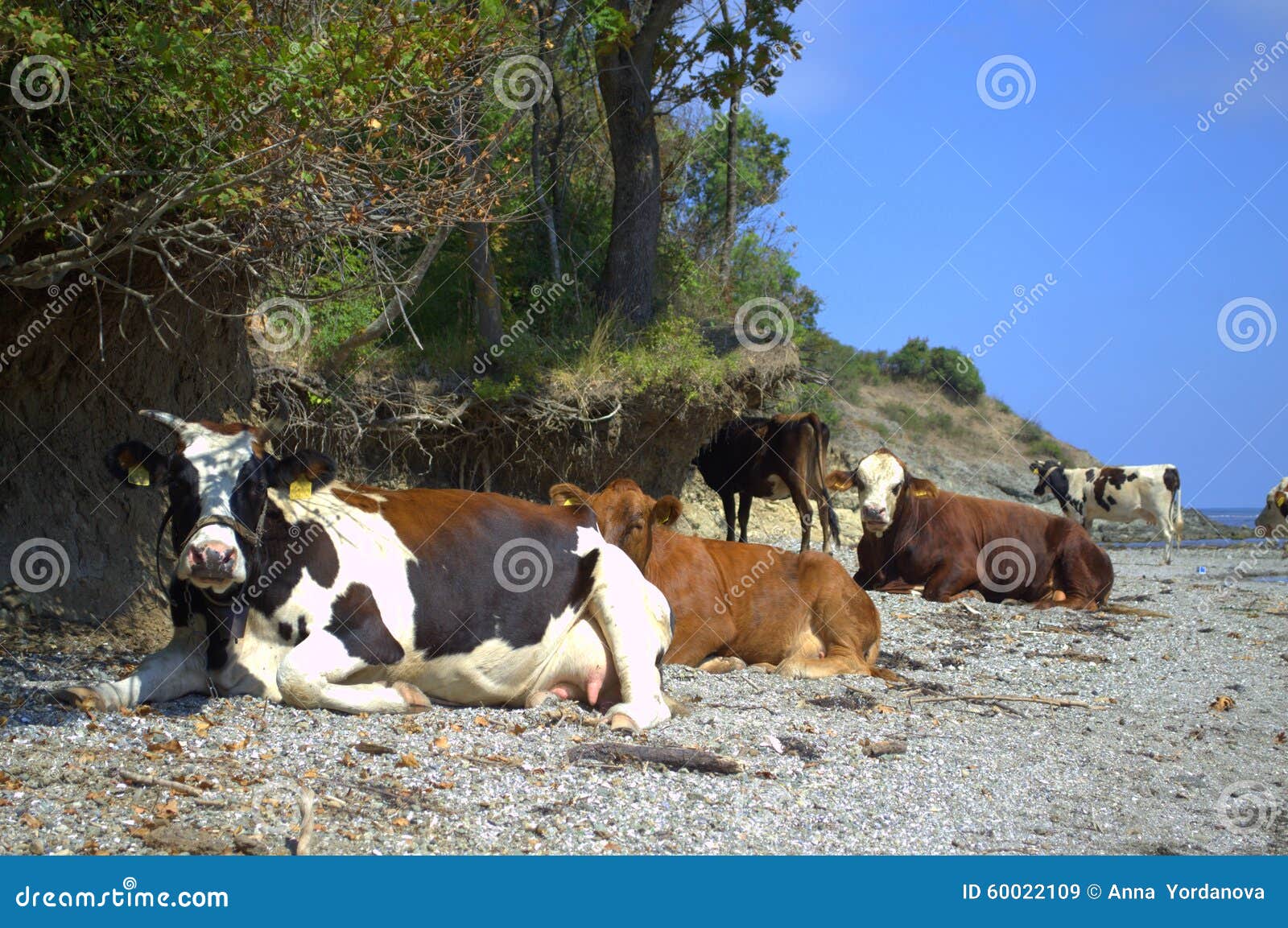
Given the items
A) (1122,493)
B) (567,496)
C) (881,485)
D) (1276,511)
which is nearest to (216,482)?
(567,496)

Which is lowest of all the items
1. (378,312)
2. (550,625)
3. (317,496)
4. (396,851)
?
(396,851)

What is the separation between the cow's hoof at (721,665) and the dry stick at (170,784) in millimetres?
4711

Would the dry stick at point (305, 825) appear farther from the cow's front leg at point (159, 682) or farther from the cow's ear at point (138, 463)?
the cow's ear at point (138, 463)

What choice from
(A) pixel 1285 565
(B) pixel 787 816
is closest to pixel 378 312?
(B) pixel 787 816

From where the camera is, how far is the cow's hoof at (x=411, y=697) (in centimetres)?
641

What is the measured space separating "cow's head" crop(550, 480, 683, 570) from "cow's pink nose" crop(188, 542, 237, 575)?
3.17m

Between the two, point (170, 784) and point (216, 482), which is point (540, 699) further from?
point (170, 784)

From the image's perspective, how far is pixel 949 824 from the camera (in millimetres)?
5137

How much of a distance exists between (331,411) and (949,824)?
973cm

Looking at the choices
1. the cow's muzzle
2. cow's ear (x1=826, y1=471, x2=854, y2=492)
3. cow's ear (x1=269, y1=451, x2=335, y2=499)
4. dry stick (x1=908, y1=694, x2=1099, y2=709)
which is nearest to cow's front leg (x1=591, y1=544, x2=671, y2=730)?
cow's ear (x1=269, y1=451, x2=335, y2=499)

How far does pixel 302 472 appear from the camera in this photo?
6.53 metres

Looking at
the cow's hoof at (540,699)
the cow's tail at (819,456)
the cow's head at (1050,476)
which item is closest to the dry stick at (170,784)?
the cow's hoof at (540,699)

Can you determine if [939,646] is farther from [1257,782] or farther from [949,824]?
[949,824]

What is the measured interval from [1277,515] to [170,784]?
29.6 metres
